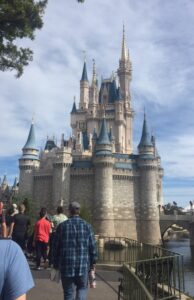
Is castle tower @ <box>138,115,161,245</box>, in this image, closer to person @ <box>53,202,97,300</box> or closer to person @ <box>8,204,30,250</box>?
person @ <box>8,204,30,250</box>

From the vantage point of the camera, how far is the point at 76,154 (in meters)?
58.7

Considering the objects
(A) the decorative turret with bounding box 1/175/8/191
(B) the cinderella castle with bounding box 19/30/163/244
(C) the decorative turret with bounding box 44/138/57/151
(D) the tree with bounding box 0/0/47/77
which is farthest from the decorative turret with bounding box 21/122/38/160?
(D) the tree with bounding box 0/0/47/77

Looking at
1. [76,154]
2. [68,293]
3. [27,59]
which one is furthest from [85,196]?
[68,293]

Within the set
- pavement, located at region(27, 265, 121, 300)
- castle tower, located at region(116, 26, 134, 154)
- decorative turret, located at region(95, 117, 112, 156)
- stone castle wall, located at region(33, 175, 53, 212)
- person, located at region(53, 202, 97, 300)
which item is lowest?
pavement, located at region(27, 265, 121, 300)

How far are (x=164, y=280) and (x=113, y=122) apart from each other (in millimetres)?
57627

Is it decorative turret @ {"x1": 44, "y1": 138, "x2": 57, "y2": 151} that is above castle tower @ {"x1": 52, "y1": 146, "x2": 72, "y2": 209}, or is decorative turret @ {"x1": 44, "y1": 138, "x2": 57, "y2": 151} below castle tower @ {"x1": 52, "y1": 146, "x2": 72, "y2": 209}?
above

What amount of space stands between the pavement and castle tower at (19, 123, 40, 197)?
4649 cm

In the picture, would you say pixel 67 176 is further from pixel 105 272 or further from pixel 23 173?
pixel 105 272

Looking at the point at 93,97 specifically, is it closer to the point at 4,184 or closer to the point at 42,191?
the point at 42,191

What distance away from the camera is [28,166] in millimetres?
56594

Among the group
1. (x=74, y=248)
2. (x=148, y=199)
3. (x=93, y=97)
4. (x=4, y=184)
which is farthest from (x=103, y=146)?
(x=74, y=248)

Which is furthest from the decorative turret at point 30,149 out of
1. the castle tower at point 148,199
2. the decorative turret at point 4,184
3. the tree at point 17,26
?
the tree at point 17,26

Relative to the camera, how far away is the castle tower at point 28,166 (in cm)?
5609

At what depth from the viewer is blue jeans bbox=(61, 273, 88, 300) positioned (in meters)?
5.33
